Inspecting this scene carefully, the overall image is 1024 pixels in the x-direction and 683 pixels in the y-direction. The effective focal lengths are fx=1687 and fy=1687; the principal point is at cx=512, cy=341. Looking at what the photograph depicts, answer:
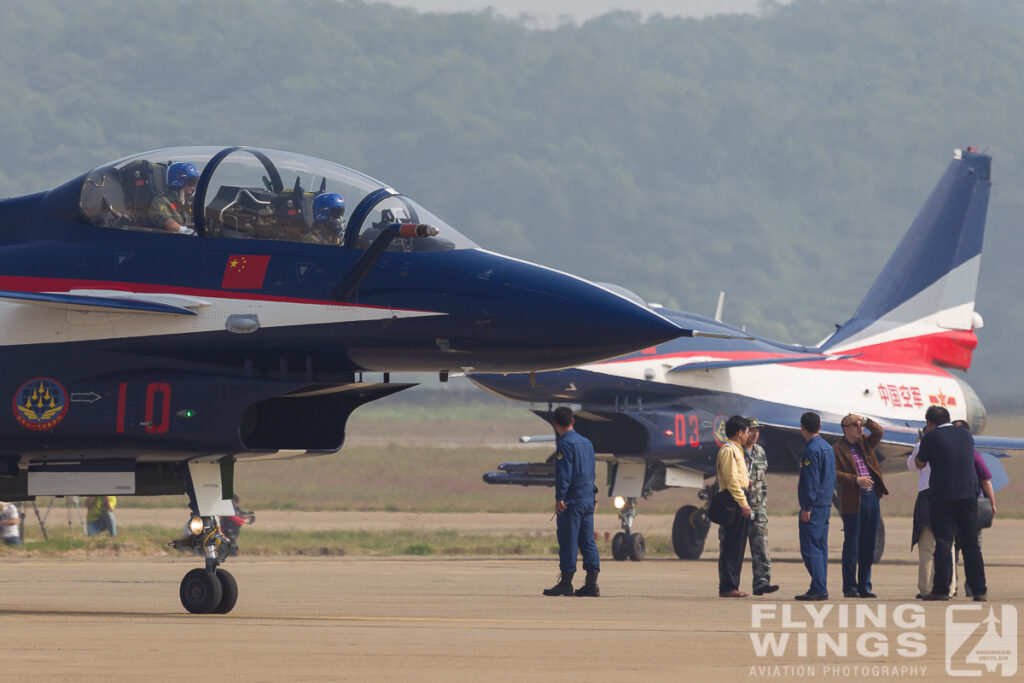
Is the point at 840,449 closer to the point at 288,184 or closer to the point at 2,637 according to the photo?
the point at 288,184

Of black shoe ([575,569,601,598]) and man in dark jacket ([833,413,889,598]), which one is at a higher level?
man in dark jacket ([833,413,889,598])

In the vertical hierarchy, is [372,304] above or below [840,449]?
above

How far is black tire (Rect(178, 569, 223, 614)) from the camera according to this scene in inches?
495

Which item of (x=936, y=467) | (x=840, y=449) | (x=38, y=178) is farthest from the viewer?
(x=38, y=178)

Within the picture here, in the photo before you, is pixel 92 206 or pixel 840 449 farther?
pixel 840 449

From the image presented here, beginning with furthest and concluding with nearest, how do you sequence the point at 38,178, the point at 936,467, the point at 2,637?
the point at 38,178 < the point at 936,467 < the point at 2,637

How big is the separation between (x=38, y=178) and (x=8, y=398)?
419ft

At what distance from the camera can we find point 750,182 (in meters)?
154

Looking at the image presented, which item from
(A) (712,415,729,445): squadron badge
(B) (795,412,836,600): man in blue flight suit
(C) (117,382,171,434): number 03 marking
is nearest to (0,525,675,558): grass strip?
(A) (712,415,729,445): squadron badge

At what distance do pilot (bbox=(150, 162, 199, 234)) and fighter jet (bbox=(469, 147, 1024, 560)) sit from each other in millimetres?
8381

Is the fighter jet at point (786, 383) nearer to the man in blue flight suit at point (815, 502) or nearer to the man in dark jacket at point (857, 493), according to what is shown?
the man in dark jacket at point (857, 493)

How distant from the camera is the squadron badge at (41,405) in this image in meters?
12.3

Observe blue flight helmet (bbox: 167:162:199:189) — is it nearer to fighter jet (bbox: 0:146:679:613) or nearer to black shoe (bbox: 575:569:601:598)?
fighter jet (bbox: 0:146:679:613)

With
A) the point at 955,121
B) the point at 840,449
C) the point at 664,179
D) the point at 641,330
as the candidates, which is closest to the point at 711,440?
the point at 840,449
